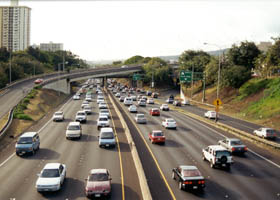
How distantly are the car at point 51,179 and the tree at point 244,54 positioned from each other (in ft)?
229

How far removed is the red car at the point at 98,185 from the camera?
1816 cm

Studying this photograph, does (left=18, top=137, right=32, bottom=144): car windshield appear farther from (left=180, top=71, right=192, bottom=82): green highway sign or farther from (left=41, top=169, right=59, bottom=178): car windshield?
(left=180, top=71, right=192, bottom=82): green highway sign

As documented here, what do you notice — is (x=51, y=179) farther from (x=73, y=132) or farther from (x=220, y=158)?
(x=73, y=132)

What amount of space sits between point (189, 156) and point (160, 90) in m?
97.6

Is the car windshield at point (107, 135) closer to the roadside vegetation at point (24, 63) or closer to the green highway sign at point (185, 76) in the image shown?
the green highway sign at point (185, 76)

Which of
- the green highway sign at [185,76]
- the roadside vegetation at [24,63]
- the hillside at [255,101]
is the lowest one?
the hillside at [255,101]

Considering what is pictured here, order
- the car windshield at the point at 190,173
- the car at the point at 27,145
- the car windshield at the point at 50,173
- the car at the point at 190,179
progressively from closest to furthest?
the car at the point at 190,179 < the car windshield at the point at 190,173 < the car windshield at the point at 50,173 < the car at the point at 27,145

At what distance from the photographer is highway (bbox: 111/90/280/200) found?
63.8 ft

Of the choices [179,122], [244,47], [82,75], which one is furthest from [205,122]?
[82,75]

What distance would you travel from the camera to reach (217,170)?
24516mm

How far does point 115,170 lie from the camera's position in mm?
23953

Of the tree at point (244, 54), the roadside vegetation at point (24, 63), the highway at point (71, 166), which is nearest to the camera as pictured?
the highway at point (71, 166)

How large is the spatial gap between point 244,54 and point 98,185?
72.5m

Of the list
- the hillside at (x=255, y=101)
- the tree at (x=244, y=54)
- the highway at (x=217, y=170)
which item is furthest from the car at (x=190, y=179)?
the tree at (x=244, y=54)
